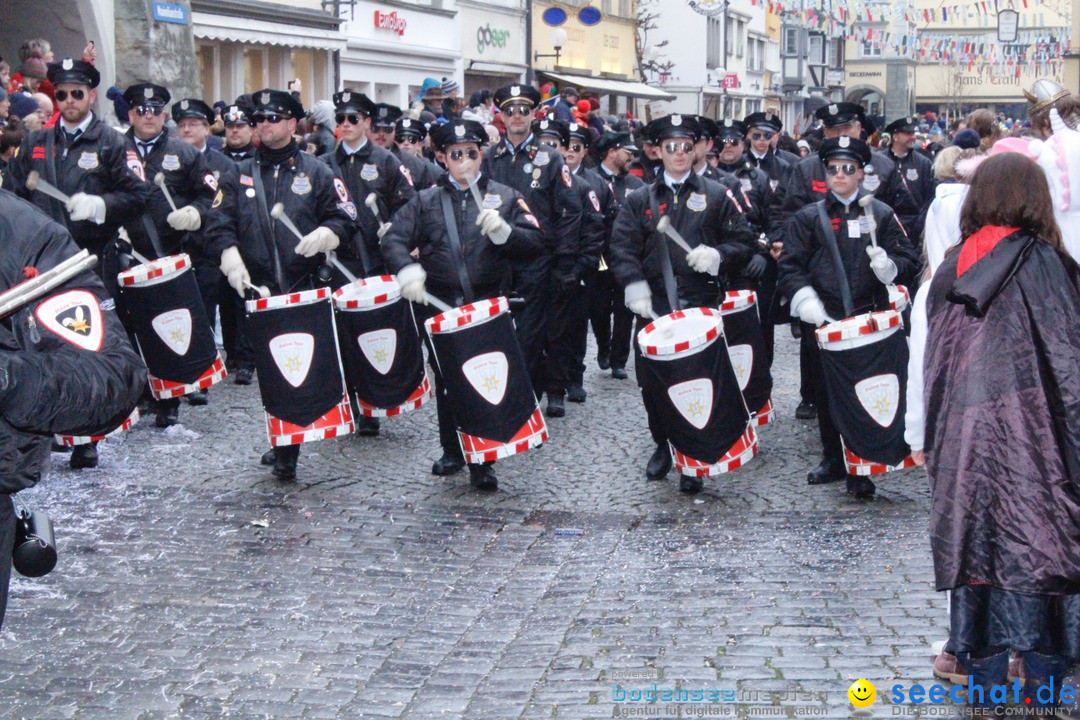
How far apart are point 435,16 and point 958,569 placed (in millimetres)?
26313

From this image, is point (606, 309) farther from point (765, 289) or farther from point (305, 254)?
point (305, 254)

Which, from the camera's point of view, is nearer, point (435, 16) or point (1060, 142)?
point (1060, 142)

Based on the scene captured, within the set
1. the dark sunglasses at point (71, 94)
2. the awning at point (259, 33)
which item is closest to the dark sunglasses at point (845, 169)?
the dark sunglasses at point (71, 94)

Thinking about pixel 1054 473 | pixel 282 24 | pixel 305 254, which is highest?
pixel 282 24

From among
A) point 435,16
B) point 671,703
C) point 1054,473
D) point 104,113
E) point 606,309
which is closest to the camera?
point 1054,473

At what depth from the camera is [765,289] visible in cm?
1106

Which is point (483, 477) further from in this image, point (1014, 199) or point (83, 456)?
point (1014, 199)

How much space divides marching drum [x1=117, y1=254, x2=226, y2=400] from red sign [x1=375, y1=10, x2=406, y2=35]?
60.3 ft

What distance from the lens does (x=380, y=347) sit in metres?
8.90

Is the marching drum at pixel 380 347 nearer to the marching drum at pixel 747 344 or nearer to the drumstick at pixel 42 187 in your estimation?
the drumstick at pixel 42 187

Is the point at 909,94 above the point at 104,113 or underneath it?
above

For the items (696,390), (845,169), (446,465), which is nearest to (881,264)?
(845,169)

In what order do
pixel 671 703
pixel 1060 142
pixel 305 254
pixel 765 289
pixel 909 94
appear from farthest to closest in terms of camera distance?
pixel 909 94 < pixel 765 289 < pixel 305 254 < pixel 1060 142 < pixel 671 703

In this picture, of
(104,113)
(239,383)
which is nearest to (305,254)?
(239,383)
